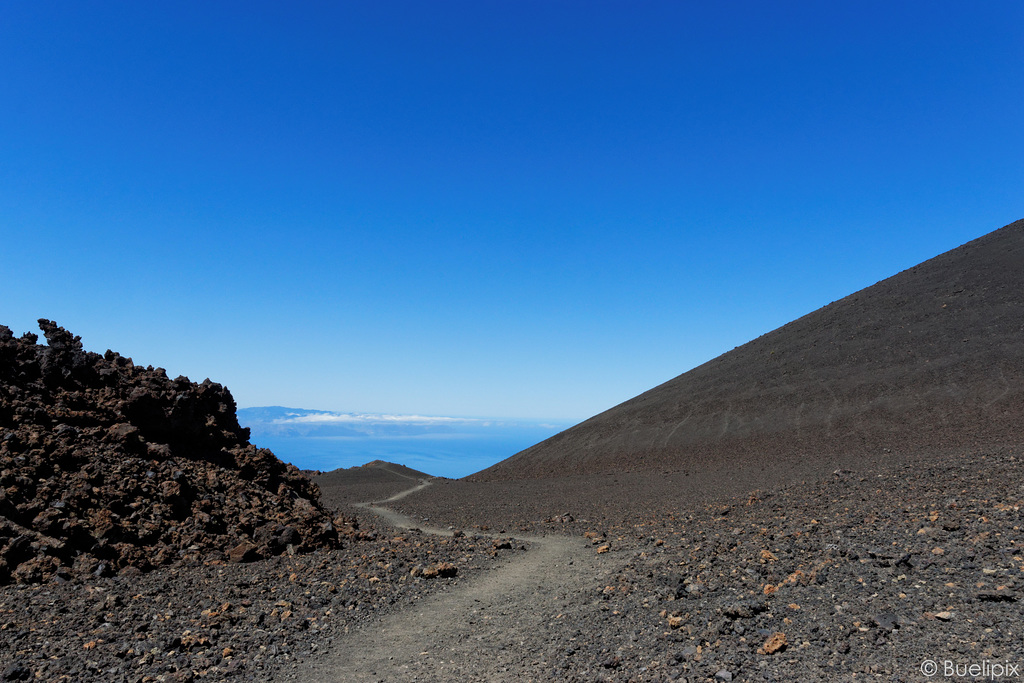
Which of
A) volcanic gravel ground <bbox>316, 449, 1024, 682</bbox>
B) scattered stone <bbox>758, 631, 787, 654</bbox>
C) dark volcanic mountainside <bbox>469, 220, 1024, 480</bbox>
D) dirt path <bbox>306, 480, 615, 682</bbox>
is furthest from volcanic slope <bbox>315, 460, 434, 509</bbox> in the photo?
scattered stone <bbox>758, 631, 787, 654</bbox>

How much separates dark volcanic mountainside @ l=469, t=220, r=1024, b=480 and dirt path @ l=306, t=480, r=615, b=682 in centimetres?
→ 1655

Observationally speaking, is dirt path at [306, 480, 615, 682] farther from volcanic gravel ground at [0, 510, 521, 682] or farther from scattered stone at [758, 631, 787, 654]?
scattered stone at [758, 631, 787, 654]

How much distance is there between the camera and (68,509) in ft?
30.0

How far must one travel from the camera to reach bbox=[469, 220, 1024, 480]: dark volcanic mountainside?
24859mm

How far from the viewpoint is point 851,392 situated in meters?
30.2

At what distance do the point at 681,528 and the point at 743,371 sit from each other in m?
29.4

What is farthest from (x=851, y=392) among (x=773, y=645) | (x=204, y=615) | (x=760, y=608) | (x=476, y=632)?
(x=204, y=615)

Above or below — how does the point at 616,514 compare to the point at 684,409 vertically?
below

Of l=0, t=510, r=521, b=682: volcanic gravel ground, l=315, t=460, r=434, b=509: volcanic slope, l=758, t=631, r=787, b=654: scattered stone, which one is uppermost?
l=315, t=460, r=434, b=509: volcanic slope

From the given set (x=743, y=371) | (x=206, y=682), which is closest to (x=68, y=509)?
(x=206, y=682)

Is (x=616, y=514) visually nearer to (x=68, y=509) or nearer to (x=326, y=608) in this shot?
(x=326, y=608)

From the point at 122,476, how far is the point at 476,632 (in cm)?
Answer: 753

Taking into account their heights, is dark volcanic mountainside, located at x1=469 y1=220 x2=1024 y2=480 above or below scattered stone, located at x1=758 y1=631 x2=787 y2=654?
above

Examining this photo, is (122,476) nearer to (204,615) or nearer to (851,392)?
(204,615)
